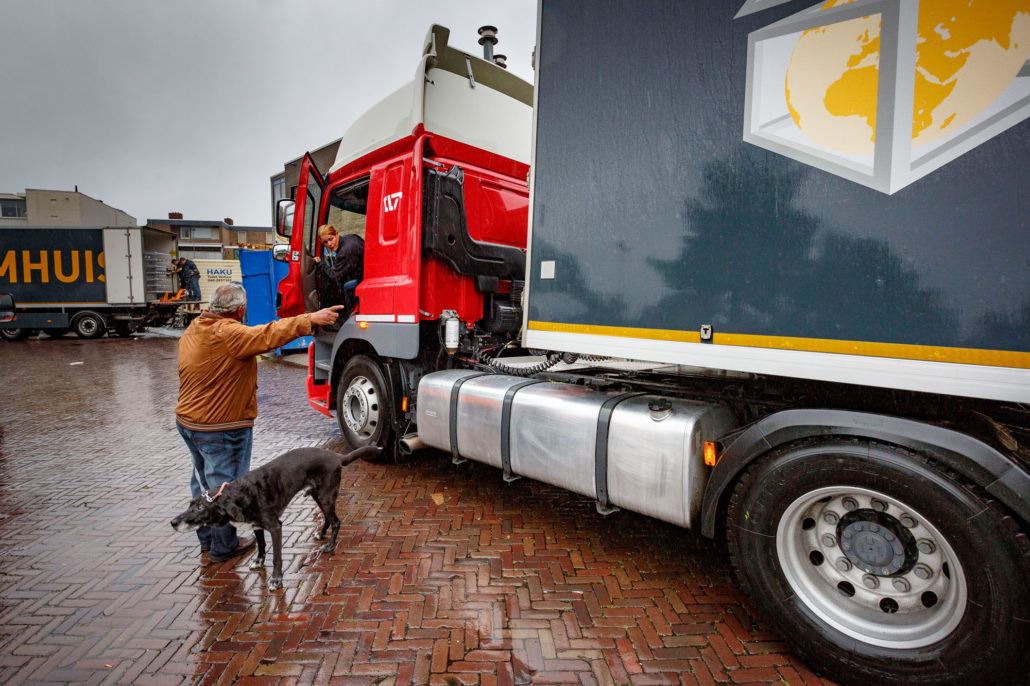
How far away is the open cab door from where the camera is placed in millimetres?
5277

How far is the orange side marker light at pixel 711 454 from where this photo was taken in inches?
102

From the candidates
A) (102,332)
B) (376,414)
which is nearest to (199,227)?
(102,332)

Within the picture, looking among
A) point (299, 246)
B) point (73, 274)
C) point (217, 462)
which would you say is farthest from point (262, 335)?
point (73, 274)

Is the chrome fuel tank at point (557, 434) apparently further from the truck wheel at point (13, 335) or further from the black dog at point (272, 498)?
the truck wheel at point (13, 335)

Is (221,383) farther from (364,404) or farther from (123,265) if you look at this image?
(123,265)

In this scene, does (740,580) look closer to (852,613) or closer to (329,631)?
(852,613)

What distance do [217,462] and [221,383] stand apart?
1.73ft

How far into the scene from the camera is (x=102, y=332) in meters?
17.9

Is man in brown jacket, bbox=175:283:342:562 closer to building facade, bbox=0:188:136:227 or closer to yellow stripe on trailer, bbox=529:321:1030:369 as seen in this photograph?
yellow stripe on trailer, bbox=529:321:1030:369

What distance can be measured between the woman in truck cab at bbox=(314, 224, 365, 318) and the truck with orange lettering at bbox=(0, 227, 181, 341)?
15.9 m

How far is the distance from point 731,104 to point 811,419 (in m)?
1.47

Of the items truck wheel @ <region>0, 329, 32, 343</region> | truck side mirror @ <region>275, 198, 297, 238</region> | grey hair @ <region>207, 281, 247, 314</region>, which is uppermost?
truck side mirror @ <region>275, 198, 297, 238</region>

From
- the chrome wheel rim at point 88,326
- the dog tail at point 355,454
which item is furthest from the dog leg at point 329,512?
the chrome wheel rim at point 88,326

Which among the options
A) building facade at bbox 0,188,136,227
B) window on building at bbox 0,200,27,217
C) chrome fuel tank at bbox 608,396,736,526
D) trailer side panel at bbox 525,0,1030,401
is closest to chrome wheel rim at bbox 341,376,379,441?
trailer side panel at bbox 525,0,1030,401
